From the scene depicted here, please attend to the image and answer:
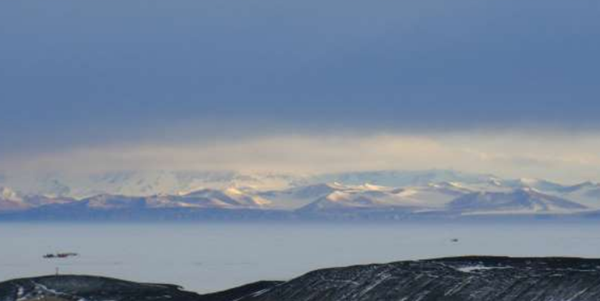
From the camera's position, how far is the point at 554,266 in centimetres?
14100

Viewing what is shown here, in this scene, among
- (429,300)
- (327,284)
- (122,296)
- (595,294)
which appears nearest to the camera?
(595,294)

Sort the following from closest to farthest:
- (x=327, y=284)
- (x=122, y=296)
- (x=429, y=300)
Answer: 1. (x=429, y=300)
2. (x=327, y=284)
3. (x=122, y=296)

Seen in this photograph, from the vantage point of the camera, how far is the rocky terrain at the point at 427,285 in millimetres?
131125

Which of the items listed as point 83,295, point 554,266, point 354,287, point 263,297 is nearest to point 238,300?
point 263,297

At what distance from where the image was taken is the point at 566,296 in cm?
12719

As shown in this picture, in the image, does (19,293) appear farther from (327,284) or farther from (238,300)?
(327,284)

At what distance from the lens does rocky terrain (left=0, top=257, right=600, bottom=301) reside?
13112cm

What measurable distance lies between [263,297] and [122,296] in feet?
78.3

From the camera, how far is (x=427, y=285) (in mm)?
138500

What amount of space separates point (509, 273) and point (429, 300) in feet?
33.9

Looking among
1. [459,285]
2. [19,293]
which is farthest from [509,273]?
[19,293]

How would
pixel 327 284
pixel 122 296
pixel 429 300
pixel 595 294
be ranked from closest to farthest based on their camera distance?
pixel 595 294 < pixel 429 300 < pixel 327 284 < pixel 122 296

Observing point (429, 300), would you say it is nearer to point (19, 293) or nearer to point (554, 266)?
point (554, 266)

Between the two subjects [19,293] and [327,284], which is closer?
[327,284]
